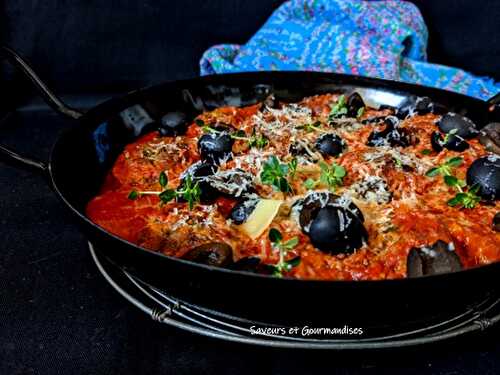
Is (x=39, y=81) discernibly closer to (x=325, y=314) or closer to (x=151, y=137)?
(x=151, y=137)

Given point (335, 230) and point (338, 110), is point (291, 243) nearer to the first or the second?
point (335, 230)

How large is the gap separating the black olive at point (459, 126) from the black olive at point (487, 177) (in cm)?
40

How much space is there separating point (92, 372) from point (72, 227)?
797mm

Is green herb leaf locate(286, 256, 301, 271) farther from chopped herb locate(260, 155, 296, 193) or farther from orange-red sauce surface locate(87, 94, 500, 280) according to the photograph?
chopped herb locate(260, 155, 296, 193)

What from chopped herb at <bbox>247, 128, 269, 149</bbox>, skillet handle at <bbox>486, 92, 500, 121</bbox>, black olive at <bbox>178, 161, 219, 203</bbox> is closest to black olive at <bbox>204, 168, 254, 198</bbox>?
black olive at <bbox>178, 161, 219, 203</bbox>

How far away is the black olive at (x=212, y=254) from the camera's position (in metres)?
1.54

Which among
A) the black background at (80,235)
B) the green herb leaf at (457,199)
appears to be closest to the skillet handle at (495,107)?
the green herb leaf at (457,199)

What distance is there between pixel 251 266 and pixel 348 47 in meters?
2.27

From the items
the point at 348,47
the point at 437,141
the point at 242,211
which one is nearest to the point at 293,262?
the point at 242,211

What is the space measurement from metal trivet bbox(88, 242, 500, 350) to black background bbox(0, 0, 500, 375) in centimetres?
7

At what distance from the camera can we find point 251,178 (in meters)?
1.93

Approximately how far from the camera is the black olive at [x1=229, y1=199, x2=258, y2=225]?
1777 mm

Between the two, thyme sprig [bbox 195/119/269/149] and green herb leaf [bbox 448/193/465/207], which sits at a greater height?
green herb leaf [bbox 448/193/465/207]

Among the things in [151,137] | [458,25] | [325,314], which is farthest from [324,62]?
[325,314]
